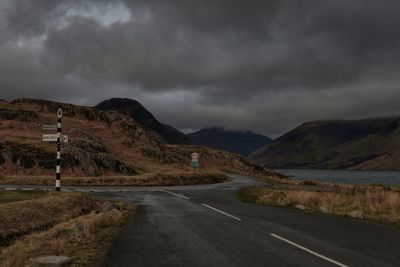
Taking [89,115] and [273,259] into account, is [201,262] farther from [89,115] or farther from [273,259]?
[89,115]

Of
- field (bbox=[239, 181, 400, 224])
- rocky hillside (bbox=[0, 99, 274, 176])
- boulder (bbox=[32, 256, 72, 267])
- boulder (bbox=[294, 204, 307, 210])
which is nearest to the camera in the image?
boulder (bbox=[32, 256, 72, 267])

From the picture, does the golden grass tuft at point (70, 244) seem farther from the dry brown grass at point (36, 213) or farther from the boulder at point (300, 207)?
the boulder at point (300, 207)

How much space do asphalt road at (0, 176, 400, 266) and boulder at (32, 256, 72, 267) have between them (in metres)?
0.82

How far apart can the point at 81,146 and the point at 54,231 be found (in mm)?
57513

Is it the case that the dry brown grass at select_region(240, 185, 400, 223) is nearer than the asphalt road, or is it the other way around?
the asphalt road

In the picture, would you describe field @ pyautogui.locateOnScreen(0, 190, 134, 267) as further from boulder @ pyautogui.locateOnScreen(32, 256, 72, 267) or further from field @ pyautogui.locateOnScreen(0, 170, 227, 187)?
field @ pyautogui.locateOnScreen(0, 170, 227, 187)

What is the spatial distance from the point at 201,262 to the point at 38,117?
291 ft

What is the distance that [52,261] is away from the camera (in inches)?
380

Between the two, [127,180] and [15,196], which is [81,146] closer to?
[127,180]

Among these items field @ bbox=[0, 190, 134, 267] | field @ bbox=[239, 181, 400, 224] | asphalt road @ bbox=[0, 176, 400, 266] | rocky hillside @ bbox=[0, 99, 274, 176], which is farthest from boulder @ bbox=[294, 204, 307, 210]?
rocky hillside @ bbox=[0, 99, 274, 176]

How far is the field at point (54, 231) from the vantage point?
1085 cm

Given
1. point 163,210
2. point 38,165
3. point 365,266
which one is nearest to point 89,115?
point 38,165

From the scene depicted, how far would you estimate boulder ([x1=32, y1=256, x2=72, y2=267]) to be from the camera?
30.9ft

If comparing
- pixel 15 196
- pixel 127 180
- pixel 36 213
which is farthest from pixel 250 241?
pixel 127 180
